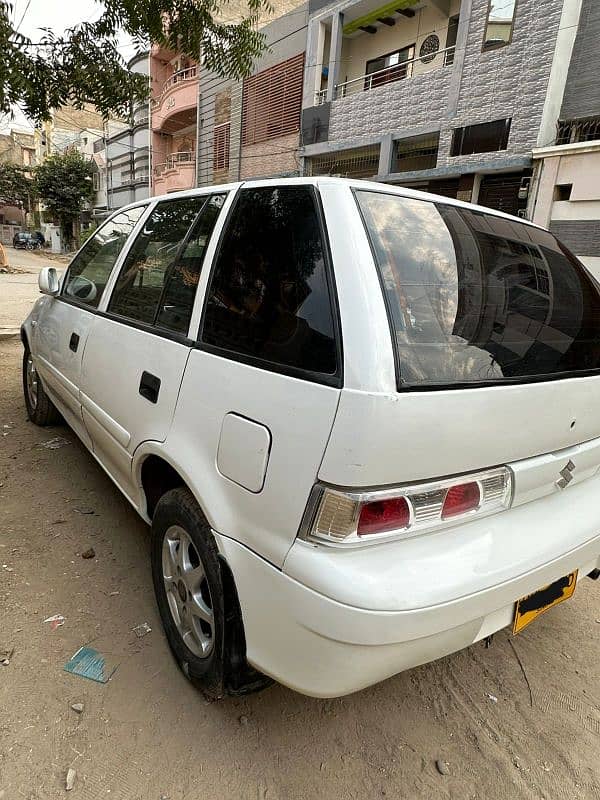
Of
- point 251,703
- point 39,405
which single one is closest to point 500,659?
point 251,703

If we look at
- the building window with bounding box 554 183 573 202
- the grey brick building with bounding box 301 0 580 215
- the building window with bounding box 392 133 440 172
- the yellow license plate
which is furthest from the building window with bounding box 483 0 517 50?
the yellow license plate

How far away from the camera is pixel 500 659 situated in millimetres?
2080

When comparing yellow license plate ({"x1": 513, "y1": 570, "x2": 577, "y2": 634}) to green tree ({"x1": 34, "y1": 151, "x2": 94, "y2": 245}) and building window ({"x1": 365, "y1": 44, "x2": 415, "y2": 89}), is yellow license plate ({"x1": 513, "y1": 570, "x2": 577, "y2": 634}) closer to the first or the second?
building window ({"x1": 365, "y1": 44, "x2": 415, "y2": 89})

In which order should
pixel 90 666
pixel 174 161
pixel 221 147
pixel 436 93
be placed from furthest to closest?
pixel 174 161, pixel 221 147, pixel 436 93, pixel 90 666

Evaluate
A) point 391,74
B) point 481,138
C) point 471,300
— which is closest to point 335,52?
point 391,74

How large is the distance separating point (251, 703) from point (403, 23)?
Answer: 15.5m

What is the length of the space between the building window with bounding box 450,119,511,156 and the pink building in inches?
485

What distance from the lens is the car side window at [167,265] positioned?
1921 mm

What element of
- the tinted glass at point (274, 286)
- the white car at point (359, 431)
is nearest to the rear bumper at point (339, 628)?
the white car at point (359, 431)

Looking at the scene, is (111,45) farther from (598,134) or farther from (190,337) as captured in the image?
(598,134)

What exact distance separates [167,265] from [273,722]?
6.00ft

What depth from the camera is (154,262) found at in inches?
89.3

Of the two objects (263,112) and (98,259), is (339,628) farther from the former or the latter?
(263,112)

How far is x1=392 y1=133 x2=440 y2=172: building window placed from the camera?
1120cm
